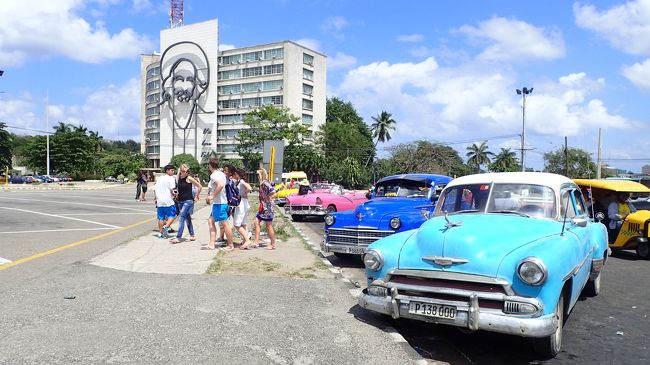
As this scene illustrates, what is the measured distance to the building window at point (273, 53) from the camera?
263 feet

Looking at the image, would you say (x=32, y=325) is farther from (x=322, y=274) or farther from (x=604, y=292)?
(x=604, y=292)

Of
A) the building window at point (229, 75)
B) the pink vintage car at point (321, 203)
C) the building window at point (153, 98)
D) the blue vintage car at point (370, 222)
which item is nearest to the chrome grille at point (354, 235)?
the blue vintage car at point (370, 222)

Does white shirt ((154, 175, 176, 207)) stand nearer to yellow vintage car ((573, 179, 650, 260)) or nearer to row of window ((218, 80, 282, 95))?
yellow vintage car ((573, 179, 650, 260))

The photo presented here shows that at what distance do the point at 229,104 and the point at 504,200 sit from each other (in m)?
83.7

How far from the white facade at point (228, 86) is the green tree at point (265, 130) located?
39.1 feet

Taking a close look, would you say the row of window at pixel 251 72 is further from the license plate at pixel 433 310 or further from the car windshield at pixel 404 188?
the license plate at pixel 433 310

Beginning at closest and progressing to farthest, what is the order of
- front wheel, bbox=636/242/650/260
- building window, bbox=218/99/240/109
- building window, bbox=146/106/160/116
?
front wheel, bbox=636/242/650/260, building window, bbox=218/99/240/109, building window, bbox=146/106/160/116

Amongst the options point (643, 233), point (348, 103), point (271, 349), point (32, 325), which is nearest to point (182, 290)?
point (32, 325)

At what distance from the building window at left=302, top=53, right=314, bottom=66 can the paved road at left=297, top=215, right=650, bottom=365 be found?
78975 millimetres

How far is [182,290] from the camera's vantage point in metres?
6.39

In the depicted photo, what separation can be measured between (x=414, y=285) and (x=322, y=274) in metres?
3.16

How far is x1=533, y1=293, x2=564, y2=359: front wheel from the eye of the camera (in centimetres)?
461

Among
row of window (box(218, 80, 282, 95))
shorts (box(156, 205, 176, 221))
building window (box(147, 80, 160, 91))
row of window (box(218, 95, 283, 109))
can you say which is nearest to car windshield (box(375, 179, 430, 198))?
shorts (box(156, 205, 176, 221))

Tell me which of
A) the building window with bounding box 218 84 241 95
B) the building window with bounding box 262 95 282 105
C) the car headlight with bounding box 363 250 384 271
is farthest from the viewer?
the building window with bounding box 218 84 241 95
